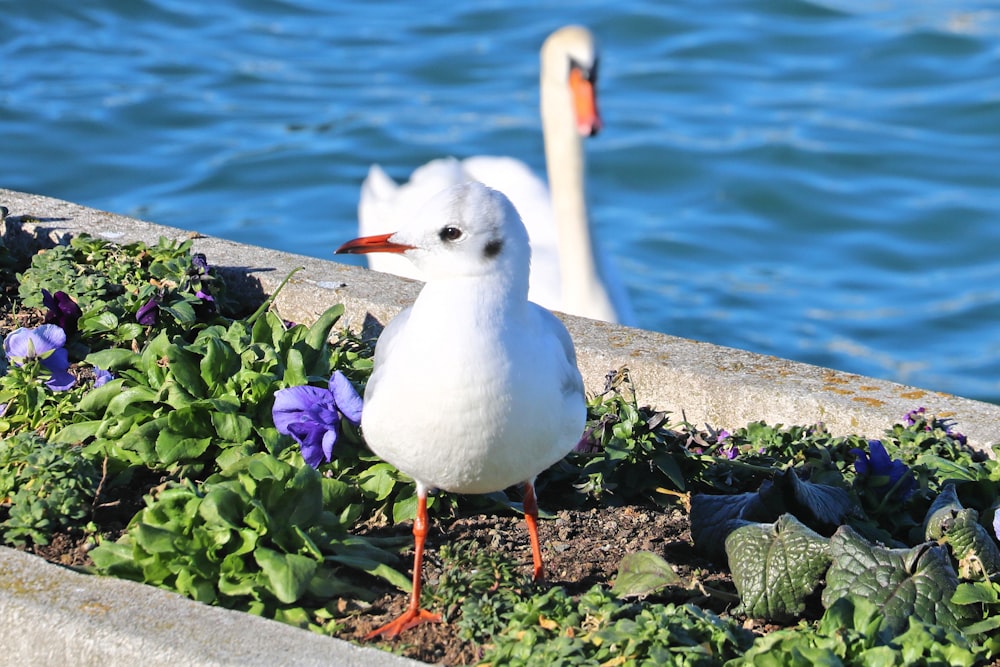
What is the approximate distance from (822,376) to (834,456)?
386 mm

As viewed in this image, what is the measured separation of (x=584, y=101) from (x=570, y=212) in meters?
0.63

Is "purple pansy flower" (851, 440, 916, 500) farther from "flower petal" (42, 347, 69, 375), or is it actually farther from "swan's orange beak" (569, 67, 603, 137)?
"swan's orange beak" (569, 67, 603, 137)

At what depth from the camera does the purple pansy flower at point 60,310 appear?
4.14 m

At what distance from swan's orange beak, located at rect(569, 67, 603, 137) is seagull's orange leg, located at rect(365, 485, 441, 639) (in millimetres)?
4580

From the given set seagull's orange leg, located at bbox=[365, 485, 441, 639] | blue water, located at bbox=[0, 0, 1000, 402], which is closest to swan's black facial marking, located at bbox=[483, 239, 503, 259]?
seagull's orange leg, located at bbox=[365, 485, 441, 639]

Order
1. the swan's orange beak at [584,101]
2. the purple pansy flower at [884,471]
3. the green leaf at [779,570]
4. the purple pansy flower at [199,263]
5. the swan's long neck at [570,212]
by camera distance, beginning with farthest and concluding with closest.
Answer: the swan's orange beak at [584,101] → the swan's long neck at [570,212] → the purple pansy flower at [199,263] → the purple pansy flower at [884,471] → the green leaf at [779,570]

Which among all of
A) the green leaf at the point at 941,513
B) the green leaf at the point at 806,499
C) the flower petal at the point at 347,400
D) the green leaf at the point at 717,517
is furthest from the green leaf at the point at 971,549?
the flower petal at the point at 347,400

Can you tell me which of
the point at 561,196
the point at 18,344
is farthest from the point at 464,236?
the point at 561,196

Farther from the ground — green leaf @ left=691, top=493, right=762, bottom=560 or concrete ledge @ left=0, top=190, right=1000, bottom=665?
concrete ledge @ left=0, top=190, right=1000, bottom=665

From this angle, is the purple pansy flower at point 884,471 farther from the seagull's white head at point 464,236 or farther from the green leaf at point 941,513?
the seagull's white head at point 464,236

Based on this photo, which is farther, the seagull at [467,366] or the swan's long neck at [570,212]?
the swan's long neck at [570,212]

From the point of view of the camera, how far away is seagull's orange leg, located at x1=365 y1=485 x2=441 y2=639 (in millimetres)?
3053

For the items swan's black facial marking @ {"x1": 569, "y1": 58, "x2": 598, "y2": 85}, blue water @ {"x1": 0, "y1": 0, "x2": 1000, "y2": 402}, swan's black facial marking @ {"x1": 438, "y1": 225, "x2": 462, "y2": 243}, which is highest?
swan's black facial marking @ {"x1": 438, "y1": 225, "x2": 462, "y2": 243}

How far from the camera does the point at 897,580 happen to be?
3105mm
